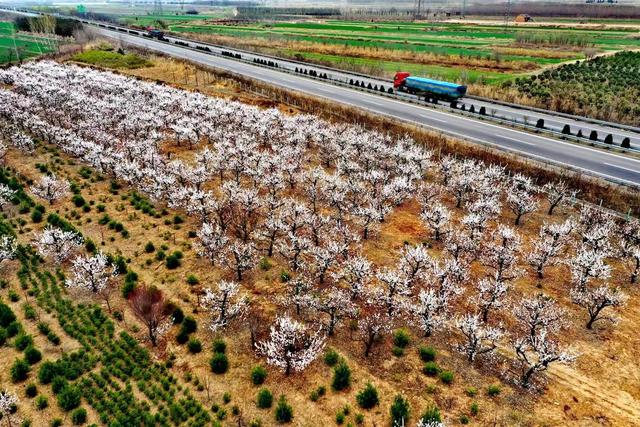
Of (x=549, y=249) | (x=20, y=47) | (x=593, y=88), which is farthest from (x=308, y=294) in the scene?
(x=20, y=47)

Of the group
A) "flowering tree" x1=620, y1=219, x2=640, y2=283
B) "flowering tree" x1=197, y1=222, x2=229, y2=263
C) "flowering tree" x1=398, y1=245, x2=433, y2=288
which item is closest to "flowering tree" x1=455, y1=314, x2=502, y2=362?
"flowering tree" x1=398, y1=245, x2=433, y2=288

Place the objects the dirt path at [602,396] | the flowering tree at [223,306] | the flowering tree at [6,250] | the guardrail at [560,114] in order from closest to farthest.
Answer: the dirt path at [602,396], the flowering tree at [223,306], the flowering tree at [6,250], the guardrail at [560,114]

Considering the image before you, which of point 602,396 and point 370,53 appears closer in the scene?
point 602,396

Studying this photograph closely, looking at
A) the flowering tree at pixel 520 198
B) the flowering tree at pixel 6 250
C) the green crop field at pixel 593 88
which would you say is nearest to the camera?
the flowering tree at pixel 6 250

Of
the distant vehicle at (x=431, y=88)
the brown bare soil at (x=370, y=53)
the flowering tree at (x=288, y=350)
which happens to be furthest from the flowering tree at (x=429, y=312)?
the brown bare soil at (x=370, y=53)

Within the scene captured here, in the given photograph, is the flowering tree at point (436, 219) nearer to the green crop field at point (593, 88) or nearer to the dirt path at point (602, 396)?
the dirt path at point (602, 396)

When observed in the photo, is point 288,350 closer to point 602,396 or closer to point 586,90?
point 602,396
